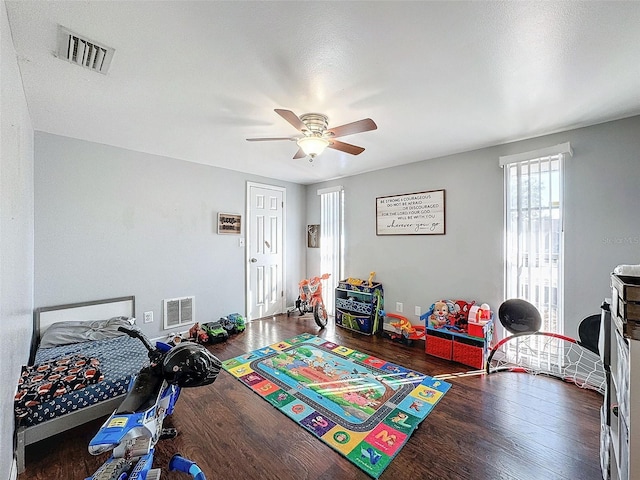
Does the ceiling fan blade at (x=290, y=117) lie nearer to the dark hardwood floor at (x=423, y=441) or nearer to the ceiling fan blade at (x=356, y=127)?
the ceiling fan blade at (x=356, y=127)

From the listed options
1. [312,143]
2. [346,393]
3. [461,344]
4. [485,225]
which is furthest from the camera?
[485,225]

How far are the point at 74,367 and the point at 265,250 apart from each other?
2842 millimetres

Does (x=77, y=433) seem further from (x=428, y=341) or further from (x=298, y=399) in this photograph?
(x=428, y=341)

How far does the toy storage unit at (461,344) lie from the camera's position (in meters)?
2.81

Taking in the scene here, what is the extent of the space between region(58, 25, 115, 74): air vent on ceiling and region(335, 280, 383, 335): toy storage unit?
11.5ft

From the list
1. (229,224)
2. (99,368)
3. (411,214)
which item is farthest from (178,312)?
(411,214)

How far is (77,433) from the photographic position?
75.4 inches

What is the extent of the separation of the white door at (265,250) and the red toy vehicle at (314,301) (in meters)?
0.56

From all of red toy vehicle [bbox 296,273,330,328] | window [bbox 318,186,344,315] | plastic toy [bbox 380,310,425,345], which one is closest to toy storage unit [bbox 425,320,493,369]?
plastic toy [bbox 380,310,425,345]

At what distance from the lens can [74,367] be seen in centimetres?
204

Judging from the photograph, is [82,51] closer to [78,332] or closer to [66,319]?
[78,332]

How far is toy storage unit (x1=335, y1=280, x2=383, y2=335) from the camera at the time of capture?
384 centimetres

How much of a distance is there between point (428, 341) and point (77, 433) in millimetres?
3191

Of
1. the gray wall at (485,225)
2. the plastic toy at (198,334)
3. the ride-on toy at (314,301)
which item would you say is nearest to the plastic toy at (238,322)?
the plastic toy at (198,334)
